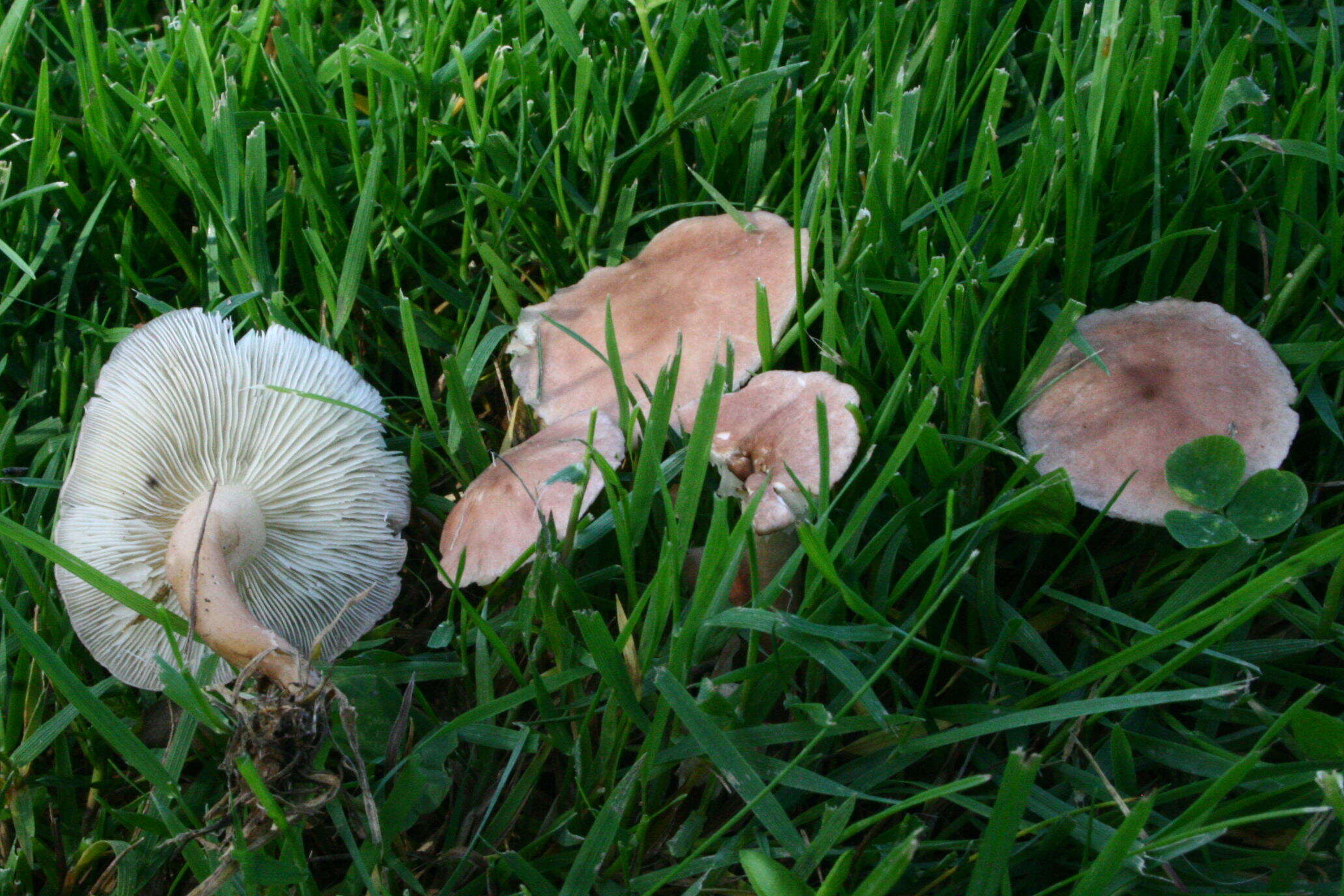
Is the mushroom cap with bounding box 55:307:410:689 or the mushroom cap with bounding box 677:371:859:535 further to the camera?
the mushroom cap with bounding box 55:307:410:689

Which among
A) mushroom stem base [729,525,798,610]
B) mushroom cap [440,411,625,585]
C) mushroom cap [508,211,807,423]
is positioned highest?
mushroom cap [508,211,807,423]

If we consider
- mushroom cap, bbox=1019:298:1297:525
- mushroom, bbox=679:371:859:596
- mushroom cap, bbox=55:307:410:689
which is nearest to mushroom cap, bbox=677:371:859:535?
mushroom, bbox=679:371:859:596

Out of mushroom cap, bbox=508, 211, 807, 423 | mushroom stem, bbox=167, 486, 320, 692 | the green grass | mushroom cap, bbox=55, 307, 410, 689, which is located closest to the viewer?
the green grass

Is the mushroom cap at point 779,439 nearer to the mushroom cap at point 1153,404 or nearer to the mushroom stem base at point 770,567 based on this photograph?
the mushroom stem base at point 770,567

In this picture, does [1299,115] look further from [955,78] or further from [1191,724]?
[1191,724]

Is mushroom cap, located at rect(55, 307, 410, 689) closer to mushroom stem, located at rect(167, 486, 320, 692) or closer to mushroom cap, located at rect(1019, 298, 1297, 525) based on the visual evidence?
mushroom stem, located at rect(167, 486, 320, 692)

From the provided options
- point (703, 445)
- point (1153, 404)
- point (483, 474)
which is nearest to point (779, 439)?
point (703, 445)

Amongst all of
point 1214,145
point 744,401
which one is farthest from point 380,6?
point 1214,145
